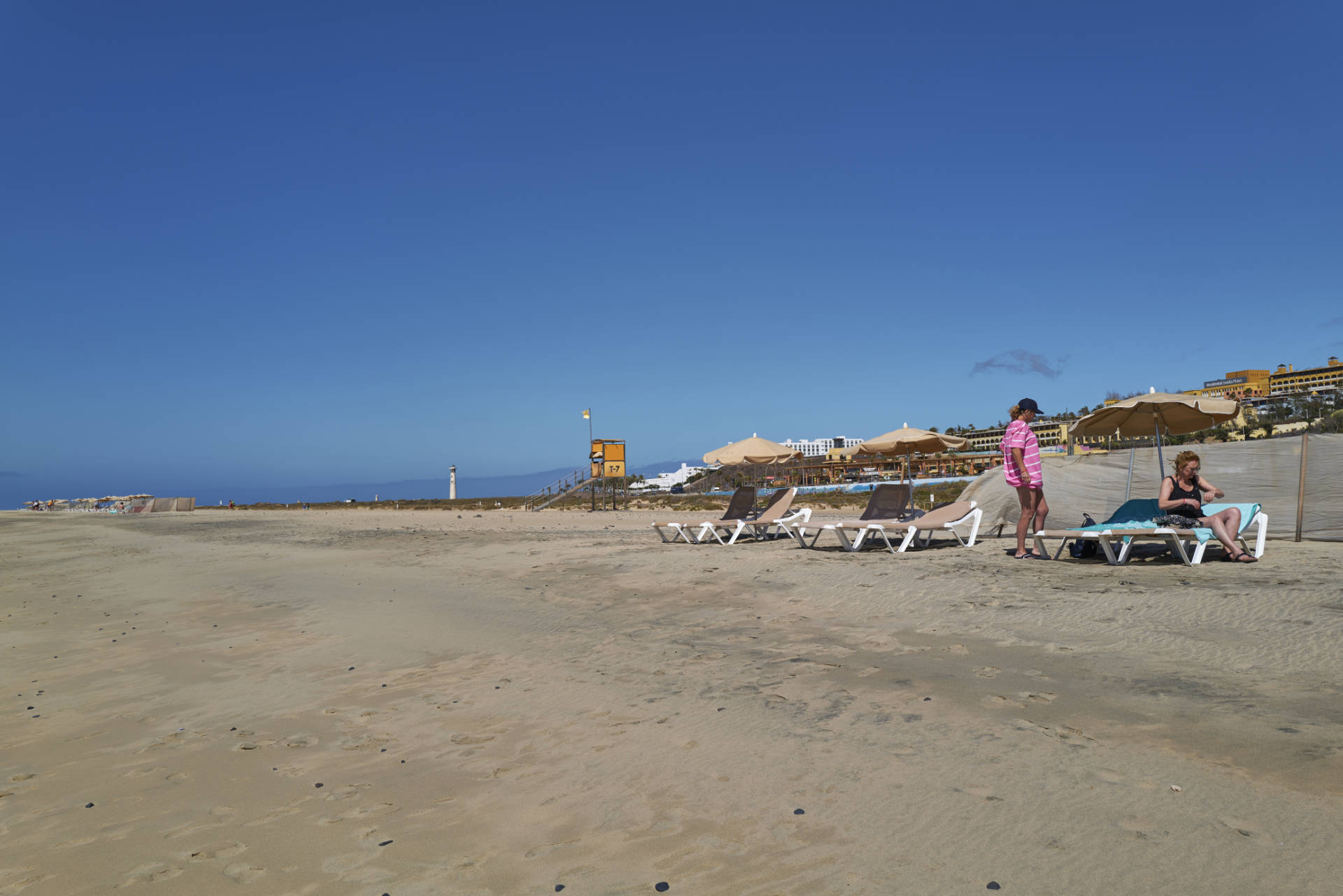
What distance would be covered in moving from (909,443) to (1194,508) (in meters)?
5.87

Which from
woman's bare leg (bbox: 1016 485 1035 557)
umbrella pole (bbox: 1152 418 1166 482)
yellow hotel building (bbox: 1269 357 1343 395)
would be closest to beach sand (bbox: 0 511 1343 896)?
woman's bare leg (bbox: 1016 485 1035 557)

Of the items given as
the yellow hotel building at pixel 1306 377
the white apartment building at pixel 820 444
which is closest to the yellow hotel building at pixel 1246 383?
the yellow hotel building at pixel 1306 377

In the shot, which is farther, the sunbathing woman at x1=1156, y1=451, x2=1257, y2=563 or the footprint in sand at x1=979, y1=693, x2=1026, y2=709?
the sunbathing woman at x1=1156, y1=451, x2=1257, y2=563

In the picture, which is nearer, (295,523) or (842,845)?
(842,845)

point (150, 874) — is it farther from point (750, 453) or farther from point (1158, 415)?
point (750, 453)

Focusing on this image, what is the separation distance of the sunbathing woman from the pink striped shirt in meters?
1.25

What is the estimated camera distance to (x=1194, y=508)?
7.93m

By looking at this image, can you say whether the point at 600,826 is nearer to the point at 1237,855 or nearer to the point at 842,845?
the point at 842,845

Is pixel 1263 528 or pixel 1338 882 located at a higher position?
pixel 1263 528

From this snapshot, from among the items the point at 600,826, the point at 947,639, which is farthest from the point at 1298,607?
the point at 600,826

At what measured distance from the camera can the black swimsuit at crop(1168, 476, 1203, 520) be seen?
7934mm

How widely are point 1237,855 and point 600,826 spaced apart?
1911 mm

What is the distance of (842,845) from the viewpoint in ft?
8.11

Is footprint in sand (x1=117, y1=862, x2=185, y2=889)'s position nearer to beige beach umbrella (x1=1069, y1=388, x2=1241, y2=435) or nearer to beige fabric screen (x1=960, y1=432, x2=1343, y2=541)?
beige beach umbrella (x1=1069, y1=388, x2=1241, y2=435)
